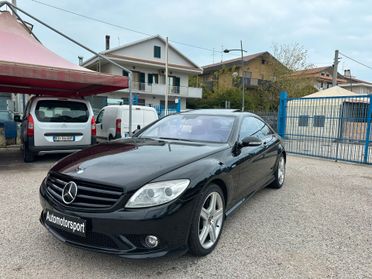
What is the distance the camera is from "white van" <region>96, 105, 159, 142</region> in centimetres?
938

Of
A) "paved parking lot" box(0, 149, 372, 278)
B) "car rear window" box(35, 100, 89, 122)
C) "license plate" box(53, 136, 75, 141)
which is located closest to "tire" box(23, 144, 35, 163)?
"license plate" box(53, 136, 75, 141)

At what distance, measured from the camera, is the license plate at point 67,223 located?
2.33m

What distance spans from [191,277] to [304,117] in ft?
29.9

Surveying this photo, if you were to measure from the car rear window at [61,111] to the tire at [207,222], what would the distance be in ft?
18.2

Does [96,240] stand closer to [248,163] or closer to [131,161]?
[131,161]

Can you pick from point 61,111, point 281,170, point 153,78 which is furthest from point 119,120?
point 153,78

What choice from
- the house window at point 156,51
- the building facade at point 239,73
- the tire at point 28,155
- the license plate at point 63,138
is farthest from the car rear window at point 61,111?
the building facade at point 239,73

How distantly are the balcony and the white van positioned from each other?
20511 millimetres

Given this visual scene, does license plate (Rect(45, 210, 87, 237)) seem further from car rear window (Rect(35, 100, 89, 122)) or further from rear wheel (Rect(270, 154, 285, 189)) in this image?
car rear window (Rect(35, 100, 89, 122))

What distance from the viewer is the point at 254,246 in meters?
3.06

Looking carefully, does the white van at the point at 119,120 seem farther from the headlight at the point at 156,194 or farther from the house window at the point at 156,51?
the house window at the point at 156,51

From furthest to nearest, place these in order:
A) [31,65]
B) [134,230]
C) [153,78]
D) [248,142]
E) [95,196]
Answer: [153,78], [31,65], [248,142], [95,196], [134,230]

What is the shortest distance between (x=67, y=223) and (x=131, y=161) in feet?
2.57

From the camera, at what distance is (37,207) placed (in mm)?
4133
